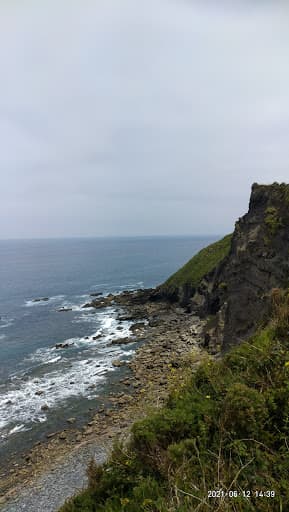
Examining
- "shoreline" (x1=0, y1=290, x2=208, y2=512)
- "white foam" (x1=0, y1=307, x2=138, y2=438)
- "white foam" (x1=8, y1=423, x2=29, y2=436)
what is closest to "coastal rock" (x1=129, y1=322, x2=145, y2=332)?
"white foam" (x1=0, y1=307, x2=138, y2=438)

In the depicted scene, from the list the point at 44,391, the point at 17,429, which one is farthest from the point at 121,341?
the point at 17,429

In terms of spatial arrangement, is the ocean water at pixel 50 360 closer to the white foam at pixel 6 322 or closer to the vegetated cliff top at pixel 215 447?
the white foam at pixel 6 322

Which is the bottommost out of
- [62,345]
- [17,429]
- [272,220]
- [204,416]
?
[17,429]

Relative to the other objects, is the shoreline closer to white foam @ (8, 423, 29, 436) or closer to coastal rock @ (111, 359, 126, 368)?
coastal rock @ (111, 359, 126, 368)

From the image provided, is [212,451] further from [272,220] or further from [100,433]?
[272,220]

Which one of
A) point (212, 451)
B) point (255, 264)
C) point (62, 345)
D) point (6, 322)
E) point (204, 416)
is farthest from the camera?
point (6, 322)

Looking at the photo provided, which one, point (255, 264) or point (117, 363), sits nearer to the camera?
point (255, 264)

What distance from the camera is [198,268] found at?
66312 millimetres

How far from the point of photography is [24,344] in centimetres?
4388

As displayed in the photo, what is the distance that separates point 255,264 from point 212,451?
2682 centimetres

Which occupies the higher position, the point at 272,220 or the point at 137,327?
the point at 272,220

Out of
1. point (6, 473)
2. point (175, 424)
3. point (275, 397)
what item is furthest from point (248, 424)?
point (6, 473)

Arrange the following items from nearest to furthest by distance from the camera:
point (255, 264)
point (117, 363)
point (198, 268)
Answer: point (255, 264)
point (117, 363)
point (198, 268)

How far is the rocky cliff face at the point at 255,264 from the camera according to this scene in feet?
90.6
